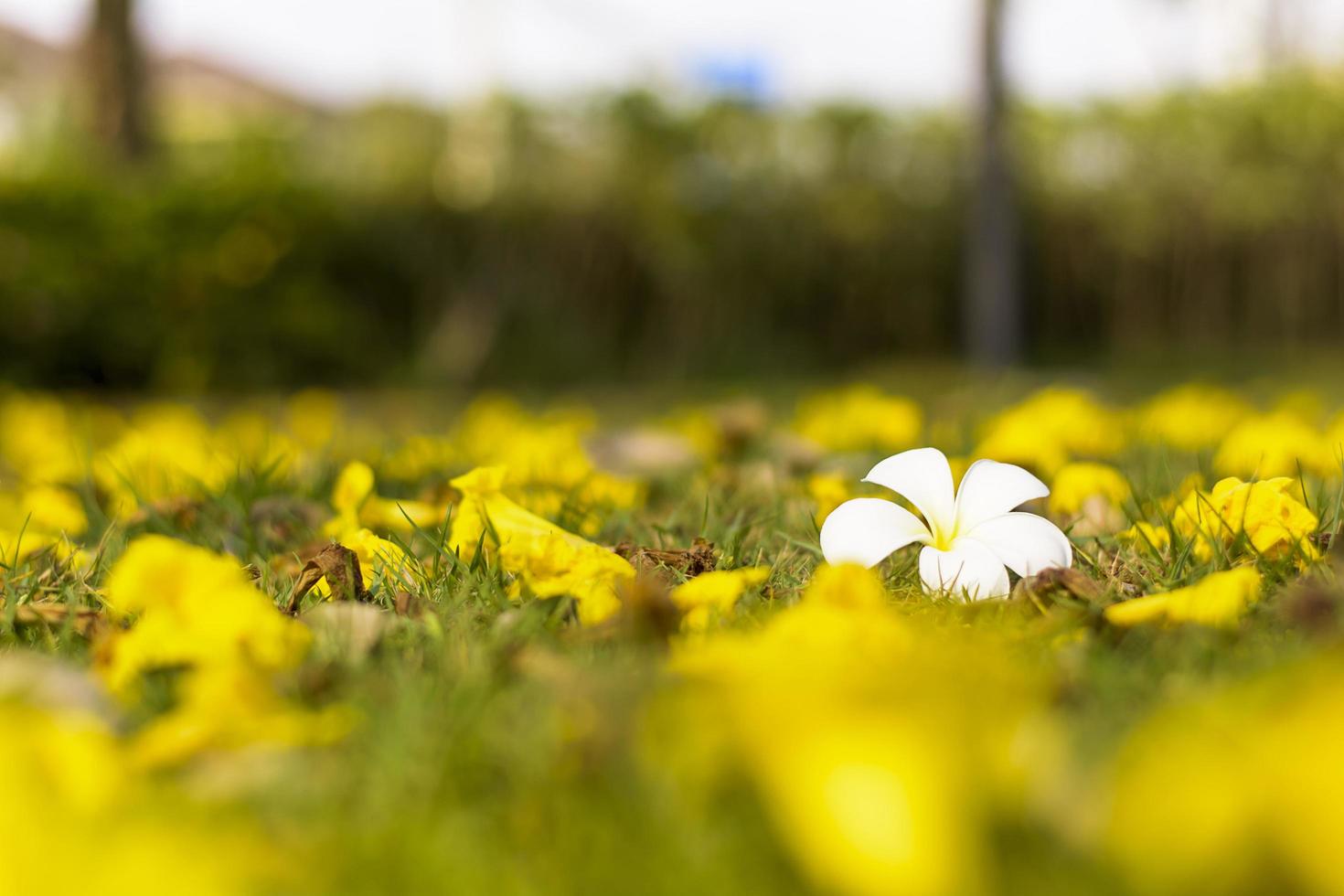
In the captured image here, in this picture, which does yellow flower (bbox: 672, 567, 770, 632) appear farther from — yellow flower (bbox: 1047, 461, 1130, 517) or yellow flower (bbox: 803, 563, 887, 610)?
yellow flower (bbox: 1047, 461, 1130, 517)

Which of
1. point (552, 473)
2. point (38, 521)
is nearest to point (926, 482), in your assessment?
point (552, 473)

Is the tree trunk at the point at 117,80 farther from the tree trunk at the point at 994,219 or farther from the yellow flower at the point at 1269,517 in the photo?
the yellow flower at the point at 1269,517

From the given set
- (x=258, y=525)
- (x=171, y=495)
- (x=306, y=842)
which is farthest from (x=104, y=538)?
(x=306, y=842)

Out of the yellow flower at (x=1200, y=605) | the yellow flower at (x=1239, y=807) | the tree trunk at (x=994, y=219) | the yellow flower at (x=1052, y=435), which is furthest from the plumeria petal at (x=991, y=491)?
the tree trunk at (x=994, y=219)

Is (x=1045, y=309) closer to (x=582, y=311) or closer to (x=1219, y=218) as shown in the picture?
(x=1219, y=218)

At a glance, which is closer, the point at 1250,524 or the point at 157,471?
the point at 1250,524

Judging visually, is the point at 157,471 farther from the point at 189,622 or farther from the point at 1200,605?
the point at 1200,605
